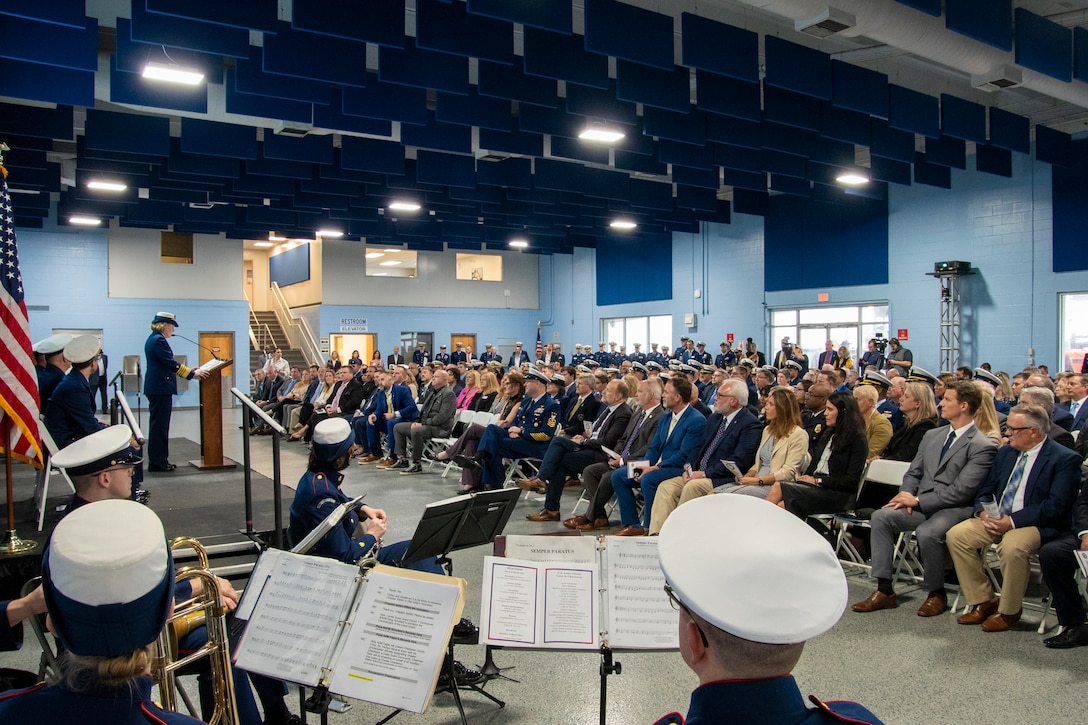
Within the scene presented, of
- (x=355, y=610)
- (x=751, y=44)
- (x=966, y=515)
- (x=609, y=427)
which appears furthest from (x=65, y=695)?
(x=751, y=44)

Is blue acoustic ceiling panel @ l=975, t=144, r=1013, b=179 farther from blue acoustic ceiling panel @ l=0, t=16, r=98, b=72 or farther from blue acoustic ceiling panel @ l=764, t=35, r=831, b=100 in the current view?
blue acoustic ceiling panel @ l=0, t=16, r=98, b=72

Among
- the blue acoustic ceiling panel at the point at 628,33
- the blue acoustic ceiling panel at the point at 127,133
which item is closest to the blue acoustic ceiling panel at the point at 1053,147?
the blue acoustic ceiling panel at the point at 628,33

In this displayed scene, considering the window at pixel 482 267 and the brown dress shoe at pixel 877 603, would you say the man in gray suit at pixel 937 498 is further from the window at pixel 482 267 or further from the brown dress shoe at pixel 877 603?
the window at pixel 482 267

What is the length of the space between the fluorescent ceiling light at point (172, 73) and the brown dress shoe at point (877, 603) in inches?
319

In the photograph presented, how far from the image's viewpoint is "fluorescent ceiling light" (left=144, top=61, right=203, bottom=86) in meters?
8.00

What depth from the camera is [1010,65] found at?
8586 millimetres

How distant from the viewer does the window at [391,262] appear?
25741 mm

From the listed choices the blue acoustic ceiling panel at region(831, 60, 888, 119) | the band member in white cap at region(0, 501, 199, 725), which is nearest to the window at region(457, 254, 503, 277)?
the blue acoustic ceiling panel at region(831, 60, 888, 119)

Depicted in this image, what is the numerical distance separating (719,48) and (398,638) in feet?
22.9

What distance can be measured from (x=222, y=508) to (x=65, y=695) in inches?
198

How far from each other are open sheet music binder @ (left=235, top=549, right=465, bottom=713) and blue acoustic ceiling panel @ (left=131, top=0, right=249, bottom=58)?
603 cm

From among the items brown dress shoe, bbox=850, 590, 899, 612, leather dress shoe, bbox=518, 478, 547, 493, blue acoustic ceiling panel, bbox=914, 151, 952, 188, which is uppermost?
blue acoustic ceiling panel, bbox=914, 151, 952, 188

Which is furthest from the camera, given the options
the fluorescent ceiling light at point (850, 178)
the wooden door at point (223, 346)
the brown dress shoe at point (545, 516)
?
the wooden door at point (223, 346)

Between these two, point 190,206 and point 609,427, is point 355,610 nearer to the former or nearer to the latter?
point 609,427
